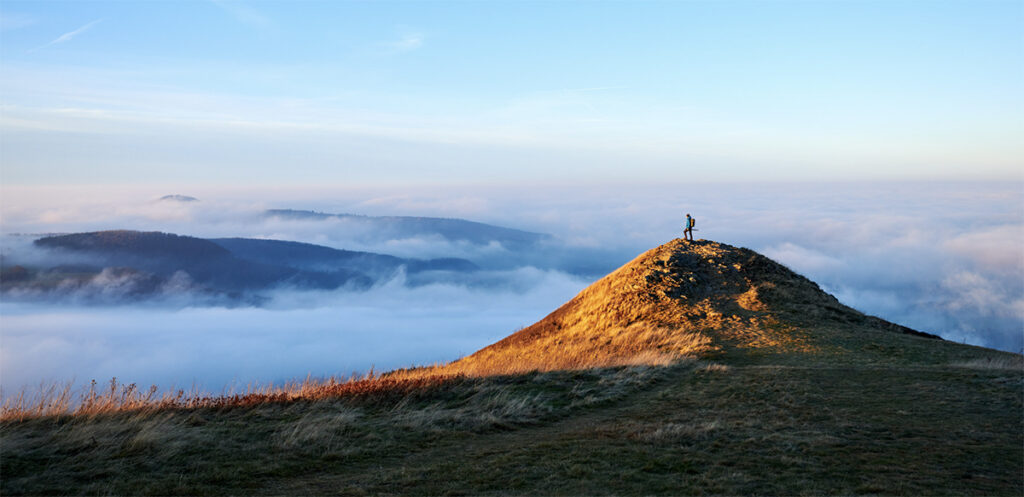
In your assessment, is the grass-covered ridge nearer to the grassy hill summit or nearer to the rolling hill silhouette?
the grassy hill summit

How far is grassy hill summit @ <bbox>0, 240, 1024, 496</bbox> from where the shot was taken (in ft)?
31.6

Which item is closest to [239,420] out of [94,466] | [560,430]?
[94,466]

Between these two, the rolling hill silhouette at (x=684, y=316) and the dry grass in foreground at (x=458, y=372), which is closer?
the dry grass in foreground at (x=458, y=372)

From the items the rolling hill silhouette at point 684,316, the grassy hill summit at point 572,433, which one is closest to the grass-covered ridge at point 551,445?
the grassy hill summit at point 572,433

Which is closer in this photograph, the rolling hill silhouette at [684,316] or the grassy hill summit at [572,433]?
the grassy hill summit at [572,433]

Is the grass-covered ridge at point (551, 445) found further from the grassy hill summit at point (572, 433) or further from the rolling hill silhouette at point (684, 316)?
the rolling hill silhouette at point (684, 316)

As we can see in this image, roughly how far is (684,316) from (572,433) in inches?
772

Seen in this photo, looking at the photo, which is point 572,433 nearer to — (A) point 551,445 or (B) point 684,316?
(A) point 551,445

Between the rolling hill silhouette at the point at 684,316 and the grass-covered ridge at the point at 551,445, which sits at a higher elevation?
the grass-covered ridge at the point at 551,445

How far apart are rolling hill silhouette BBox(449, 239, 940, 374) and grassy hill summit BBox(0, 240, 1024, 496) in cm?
290

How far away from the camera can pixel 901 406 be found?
50.0ft

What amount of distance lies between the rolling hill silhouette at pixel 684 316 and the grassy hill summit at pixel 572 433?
2899 millimetres

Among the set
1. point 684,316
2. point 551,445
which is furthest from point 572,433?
point 684,316

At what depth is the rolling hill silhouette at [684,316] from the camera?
2633cm
